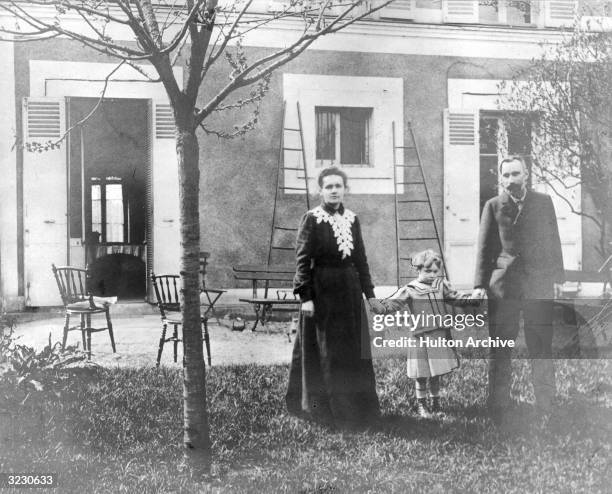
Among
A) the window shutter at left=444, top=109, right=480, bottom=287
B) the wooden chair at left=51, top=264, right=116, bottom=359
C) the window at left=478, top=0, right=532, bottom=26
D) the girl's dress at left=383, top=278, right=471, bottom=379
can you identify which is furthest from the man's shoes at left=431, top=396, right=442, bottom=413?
the window at left=478, top=0, right=532, bottom=26

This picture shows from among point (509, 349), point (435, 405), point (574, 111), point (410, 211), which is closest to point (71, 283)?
point (435, 405)

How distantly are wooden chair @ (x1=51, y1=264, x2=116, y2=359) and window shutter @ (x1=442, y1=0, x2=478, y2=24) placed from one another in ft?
11.0

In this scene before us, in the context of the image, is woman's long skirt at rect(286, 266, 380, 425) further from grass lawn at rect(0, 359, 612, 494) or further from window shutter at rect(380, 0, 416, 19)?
window shutter at rect(380, 0, 416, 19)

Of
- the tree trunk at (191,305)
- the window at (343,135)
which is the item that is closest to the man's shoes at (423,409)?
the tree trunk at (191,305)

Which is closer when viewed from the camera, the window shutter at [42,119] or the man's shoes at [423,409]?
the man's shoes at [423,409]

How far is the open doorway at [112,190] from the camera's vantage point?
4.75 metres

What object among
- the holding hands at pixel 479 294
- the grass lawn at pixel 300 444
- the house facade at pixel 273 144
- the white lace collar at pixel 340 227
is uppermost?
the house facade at pixel 273 144

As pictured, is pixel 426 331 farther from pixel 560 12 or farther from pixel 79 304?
pixel 560 12

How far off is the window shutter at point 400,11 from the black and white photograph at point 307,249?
0.02 metres

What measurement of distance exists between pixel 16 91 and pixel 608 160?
14.8ft

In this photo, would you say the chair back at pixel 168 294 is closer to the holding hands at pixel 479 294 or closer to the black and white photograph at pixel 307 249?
the black and white photograph at pixel 307 249

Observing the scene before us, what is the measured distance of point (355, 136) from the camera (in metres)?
5.20

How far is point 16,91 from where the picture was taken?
4.58 m

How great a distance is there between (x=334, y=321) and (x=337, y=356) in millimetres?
199
